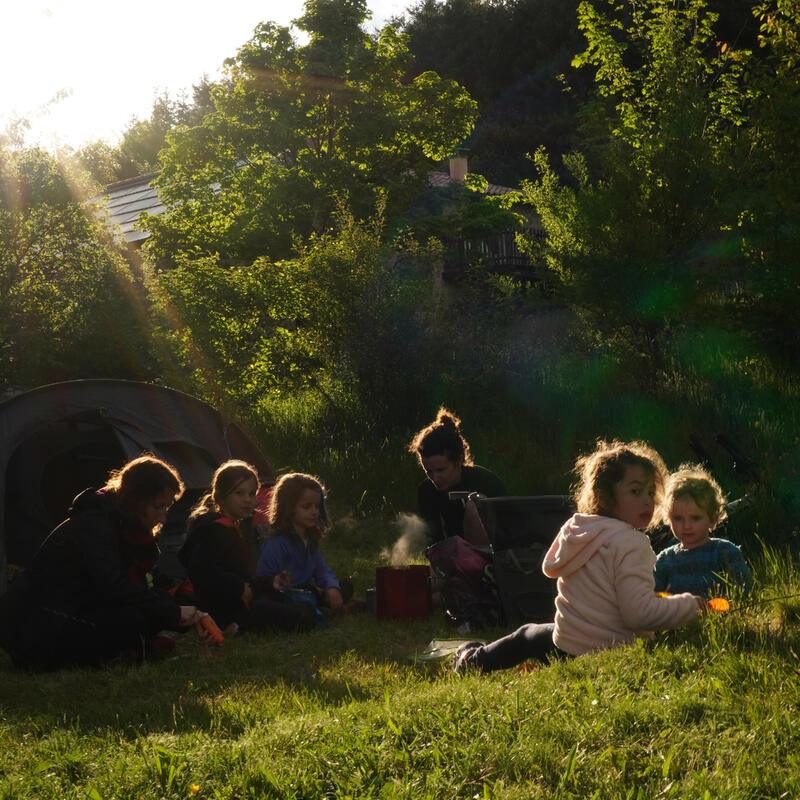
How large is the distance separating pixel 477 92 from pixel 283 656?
37139mm

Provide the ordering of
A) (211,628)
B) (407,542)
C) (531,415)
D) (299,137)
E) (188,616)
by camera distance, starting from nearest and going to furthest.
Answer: (188,616) → (211,628) → (407,542) → (531,415) → (299,137)

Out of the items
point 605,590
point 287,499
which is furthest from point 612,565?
point 287,499

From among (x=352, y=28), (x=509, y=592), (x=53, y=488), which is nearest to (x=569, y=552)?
(x=509, y=592)

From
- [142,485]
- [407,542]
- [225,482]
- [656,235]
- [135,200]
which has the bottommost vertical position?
[407,542]

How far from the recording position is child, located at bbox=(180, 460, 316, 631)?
6.71 metres

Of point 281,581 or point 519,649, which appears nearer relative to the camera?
A: point 519,649

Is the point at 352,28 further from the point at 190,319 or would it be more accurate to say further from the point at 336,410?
the point at 336,410

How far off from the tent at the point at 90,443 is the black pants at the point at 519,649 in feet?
14.7

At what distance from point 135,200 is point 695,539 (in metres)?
30.1

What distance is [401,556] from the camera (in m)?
9.76

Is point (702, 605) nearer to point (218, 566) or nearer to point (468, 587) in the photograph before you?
point (468, 587)

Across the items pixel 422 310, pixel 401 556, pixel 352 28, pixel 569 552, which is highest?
pixel 352 28

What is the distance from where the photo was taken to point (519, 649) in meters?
4.89

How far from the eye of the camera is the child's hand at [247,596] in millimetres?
6668
